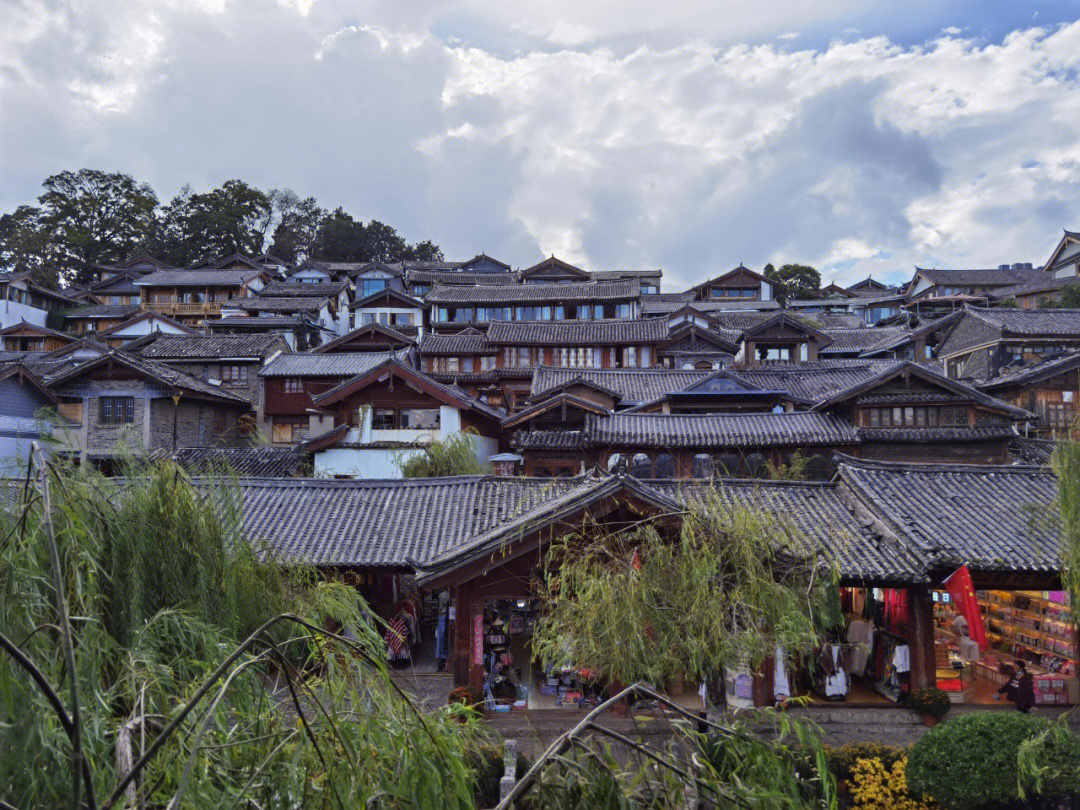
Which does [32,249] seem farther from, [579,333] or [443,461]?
[443,461]

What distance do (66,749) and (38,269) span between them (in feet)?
288

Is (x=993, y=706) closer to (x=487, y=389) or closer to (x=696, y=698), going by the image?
(x=696, y=698)

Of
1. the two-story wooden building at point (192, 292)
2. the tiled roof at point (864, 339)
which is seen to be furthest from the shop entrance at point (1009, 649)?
the two-story wooden building at point (192, 292)

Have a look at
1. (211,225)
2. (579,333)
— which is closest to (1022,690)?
(579,333)

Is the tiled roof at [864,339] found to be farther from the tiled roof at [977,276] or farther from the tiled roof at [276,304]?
the tiled roof at [276,304]

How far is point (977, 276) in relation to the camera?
76.4m

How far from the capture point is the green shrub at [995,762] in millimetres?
10633

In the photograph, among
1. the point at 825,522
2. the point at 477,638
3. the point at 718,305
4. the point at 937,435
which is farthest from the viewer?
the point at 718,305

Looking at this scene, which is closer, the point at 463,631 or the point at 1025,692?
the point at 1025,692

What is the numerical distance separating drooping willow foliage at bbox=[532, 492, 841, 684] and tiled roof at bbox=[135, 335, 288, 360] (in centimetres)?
3784

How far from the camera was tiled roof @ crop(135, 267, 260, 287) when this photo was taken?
65.4 m

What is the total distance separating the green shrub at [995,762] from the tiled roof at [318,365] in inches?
1384

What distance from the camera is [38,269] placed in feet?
246

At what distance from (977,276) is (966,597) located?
74.1 meters
